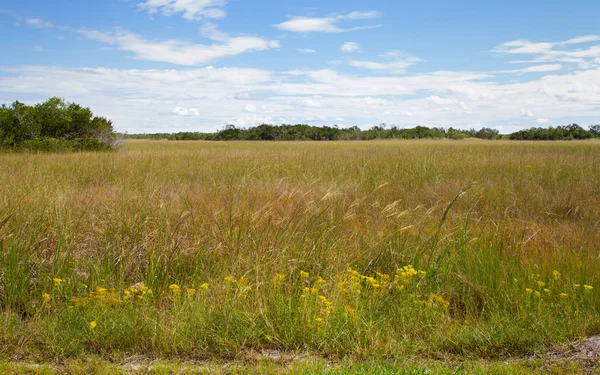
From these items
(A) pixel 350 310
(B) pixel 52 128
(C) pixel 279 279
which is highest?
(B) pixel 52 128

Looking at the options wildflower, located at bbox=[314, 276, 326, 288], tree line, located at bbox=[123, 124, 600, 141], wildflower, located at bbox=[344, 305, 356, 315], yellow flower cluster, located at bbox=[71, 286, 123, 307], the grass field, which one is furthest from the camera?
tree line, located at bbox=[123, 124, 600, 141]

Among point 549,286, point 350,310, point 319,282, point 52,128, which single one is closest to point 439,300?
point 350,310

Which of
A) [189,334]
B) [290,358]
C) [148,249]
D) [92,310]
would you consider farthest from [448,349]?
[148,249]

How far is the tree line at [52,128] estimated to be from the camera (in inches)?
785

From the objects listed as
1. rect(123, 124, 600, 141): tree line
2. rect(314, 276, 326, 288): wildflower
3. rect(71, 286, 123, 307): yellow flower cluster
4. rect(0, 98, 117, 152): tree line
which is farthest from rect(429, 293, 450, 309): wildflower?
rect(123, 124, 600, 141): tree line

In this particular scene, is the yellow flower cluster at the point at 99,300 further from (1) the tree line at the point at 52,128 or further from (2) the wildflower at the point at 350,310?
(1) the tree line at the point at 52,128

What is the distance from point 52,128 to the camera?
Answer: 70.2 feet

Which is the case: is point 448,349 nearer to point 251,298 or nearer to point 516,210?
point 251,298

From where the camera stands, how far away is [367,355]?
133 inches

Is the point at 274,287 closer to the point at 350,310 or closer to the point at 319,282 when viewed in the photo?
the point at 319,282

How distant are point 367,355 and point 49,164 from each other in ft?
39.7

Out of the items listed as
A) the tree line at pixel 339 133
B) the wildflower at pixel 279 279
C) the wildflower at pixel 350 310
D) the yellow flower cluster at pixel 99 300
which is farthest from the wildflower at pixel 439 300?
the tree line at pixel 339 133

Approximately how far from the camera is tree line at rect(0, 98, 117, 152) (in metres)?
19.9

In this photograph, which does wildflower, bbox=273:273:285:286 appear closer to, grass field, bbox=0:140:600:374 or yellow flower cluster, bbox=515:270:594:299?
grass field, bbox=0:140:600:374
